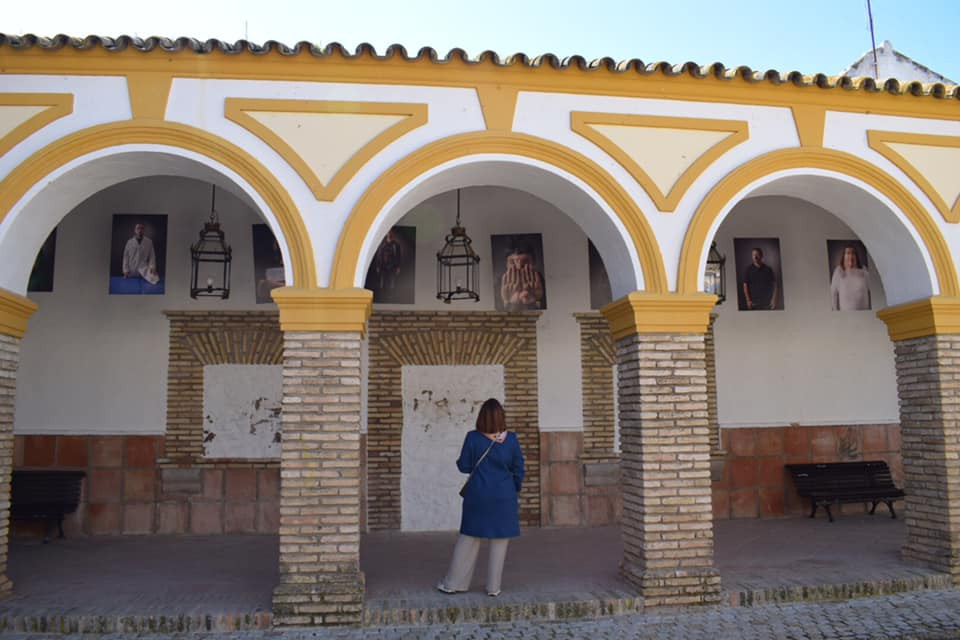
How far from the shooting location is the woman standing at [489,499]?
18.2ft

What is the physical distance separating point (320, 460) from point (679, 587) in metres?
2.70

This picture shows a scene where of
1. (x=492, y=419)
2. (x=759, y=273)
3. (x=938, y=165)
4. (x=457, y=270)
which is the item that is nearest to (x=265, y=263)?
(x=457, y=270)

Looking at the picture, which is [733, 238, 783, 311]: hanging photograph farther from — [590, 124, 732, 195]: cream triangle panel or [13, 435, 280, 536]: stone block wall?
[13, 435, 280, 536]: stone block wall

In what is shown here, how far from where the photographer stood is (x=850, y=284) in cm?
877

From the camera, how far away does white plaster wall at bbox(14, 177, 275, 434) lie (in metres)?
8.05

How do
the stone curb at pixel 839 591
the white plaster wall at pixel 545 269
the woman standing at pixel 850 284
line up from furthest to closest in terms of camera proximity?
the woman standing at pixel 850 284 → the white plaster wall at pixel 545 269 → the stone curb at pixel 839 591

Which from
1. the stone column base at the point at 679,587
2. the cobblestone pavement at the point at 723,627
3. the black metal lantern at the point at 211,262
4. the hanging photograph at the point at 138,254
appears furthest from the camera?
the hanging photograph at the point at 138,254

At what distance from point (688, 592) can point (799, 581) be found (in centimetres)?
98

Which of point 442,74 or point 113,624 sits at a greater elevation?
point 442,74

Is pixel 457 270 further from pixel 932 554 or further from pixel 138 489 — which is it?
pixel 932 554

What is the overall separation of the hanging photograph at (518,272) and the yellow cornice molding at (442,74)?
2.65 m

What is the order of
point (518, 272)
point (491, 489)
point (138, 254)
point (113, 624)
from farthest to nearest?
point (518, 272)
point (138, 254)
point (491, 489)
point (113, 624)

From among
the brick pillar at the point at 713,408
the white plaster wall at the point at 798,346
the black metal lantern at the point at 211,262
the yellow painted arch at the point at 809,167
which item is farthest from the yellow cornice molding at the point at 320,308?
the white plaster wall at the point at 798,346

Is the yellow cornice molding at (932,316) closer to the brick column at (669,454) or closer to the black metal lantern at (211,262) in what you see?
the brick column at (669,454)
